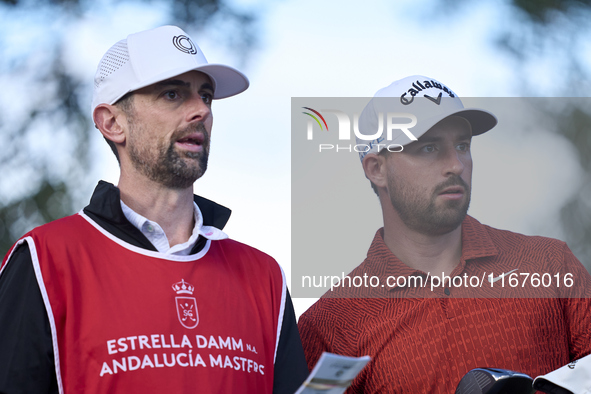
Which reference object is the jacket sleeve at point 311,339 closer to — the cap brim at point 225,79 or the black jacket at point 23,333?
the cap brim at point 225,79

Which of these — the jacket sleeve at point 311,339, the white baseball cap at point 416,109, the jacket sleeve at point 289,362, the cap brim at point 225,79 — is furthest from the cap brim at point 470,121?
the jacket sleeve at point 289,362

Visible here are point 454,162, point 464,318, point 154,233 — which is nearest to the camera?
point 154,233

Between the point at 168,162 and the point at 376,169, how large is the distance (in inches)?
43.7

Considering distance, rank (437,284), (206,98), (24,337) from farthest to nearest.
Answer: (437,284) → (206,98) → (24,337)

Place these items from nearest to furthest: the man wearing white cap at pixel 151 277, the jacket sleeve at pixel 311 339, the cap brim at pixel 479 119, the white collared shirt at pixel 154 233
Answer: the man wearing white cap at pixel 151 277 < the white collared shirt at pixel 154 233 < the jacket sleeve at pixel 311 339 < the cap brim at pixel 479 119

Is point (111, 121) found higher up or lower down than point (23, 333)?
higher up

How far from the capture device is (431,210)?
306cm

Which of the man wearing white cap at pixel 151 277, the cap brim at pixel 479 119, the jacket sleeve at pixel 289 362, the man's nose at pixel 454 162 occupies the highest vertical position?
the cap brim at pixel 479 119

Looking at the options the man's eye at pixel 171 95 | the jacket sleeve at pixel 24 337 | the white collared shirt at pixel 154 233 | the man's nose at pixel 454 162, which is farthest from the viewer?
the man's nose at pixel 454 162

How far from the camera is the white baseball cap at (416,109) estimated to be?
3.10 m

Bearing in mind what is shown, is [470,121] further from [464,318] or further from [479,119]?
[464,318]

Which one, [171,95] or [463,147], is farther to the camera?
[463,147]

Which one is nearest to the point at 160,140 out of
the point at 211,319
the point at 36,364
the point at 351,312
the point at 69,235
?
the point at 69,235

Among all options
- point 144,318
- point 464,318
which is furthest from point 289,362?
point 464,318
